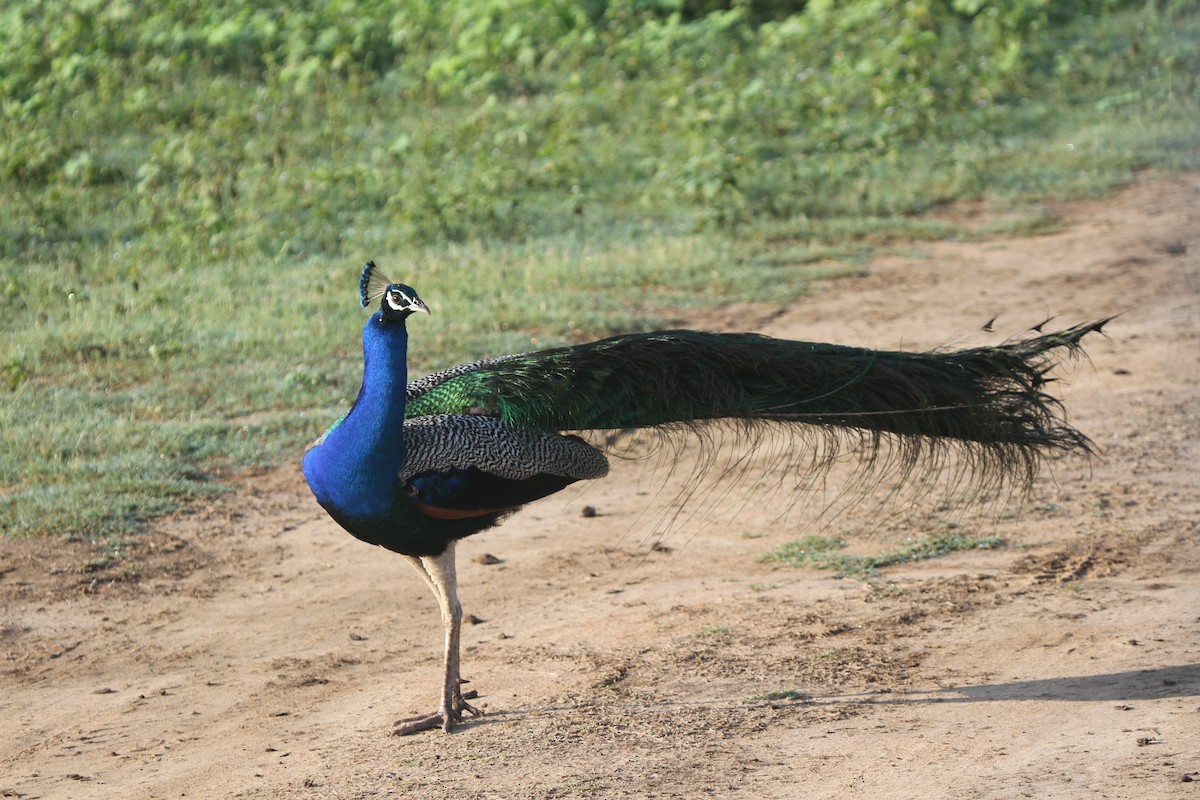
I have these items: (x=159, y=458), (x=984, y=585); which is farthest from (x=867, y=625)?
(x=159, y=458)

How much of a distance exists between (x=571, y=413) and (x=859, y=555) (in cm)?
183

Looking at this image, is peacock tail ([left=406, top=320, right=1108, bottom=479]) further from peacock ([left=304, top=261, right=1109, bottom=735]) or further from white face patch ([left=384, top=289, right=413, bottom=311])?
white face patch ([left=384, top=289, right=413, bottom=311])

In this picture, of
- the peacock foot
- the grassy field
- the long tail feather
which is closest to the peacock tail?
the long tail feather

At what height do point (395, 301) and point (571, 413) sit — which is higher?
point (395, 301)

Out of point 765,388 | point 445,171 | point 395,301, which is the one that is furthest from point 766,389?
point 445,171

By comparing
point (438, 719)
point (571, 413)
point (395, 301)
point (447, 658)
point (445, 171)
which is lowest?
point (438, 719)

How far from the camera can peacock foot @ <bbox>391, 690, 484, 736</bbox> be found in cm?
461

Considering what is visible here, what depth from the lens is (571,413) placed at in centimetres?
476

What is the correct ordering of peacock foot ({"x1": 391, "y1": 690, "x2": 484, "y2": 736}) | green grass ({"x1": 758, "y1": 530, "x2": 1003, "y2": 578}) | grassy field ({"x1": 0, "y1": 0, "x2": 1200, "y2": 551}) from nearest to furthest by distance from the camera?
peacock foot ({"x1": 391, "y1": 690, "x2": 484, "y2": 736}) → green grass ({"x1": 758, "y1": 530, "x2": 1003, "y2": 578}) → grassy field ({"x1": 0, "y1": 0, "x2": 1200, "y2": 551})

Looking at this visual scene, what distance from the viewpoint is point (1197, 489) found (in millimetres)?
6508

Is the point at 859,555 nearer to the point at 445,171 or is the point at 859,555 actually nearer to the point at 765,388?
the point at 765,388

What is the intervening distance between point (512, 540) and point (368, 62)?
324 inches

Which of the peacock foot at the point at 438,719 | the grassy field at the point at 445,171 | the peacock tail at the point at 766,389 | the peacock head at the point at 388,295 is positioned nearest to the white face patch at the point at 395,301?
the peacock head at the point at 388,295

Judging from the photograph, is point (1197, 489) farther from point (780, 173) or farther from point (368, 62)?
point (368, 62)
